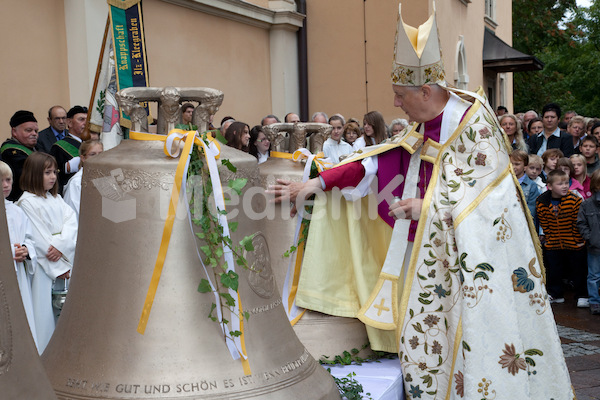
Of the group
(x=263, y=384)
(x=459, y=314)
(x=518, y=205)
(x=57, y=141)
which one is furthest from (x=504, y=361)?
(x=57, y=141)

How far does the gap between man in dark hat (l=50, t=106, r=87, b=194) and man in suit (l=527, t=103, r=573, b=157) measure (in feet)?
18.9

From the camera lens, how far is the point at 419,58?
10.4ft

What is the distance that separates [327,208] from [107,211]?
1.41m

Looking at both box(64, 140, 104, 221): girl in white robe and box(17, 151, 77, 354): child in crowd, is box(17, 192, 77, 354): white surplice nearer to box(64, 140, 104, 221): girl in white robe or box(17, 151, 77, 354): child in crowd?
box(17, 151, 77, 354): child in crowd

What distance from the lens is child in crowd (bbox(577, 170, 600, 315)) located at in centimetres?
714

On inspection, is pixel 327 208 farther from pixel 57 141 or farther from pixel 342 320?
pixel 57 141

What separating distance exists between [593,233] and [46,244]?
204 inches

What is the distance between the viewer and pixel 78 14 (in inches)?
301

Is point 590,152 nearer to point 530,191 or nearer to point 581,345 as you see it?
point 530,191

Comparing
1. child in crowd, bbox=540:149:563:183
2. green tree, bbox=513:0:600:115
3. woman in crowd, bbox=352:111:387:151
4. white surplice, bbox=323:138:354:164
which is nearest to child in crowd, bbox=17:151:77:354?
white surplice, bbox=323:138:354:164

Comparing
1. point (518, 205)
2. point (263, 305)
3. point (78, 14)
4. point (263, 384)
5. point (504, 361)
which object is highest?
point (78, 14)

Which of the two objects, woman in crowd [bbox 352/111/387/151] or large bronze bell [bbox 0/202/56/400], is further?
woman in crowd [bbox 352/111/387/151]

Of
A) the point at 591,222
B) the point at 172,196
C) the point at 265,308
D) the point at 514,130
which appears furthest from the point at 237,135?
the point at 514,130

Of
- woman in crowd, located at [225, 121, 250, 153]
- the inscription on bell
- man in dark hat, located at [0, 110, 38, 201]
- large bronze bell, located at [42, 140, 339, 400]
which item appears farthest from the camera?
woman in crowd, located at [225, 121, 250, 153]
